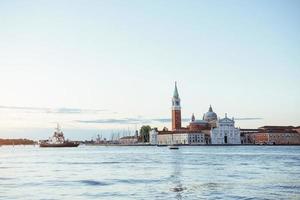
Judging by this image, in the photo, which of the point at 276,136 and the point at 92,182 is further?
the point at 276,136

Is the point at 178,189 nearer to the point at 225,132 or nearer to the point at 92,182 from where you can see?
the point at 92,182

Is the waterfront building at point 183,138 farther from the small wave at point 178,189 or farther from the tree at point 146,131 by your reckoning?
the small wave at point 178,189

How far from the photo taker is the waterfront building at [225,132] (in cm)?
16938

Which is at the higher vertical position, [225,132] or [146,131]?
[146,131]

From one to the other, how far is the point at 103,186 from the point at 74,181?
3.37m

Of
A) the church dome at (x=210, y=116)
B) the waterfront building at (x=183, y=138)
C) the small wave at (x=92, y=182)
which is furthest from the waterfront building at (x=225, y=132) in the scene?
the small wave at (x=92, y=182)

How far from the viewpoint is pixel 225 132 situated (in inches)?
6683

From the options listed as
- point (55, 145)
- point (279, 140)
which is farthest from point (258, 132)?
point (55, 145)

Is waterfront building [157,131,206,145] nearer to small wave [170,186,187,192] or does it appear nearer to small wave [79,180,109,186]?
small wave [79,180,109,186]

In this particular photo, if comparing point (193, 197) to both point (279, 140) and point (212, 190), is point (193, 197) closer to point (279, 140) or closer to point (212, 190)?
point (212, 190)

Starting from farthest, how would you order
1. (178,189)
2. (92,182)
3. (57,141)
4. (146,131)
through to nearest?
(146,131) → (57,141) → (92,182) → (178,189)

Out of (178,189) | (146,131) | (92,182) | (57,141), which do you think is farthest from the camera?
(146,131)

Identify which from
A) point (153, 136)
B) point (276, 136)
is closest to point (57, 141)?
point (153, 136)

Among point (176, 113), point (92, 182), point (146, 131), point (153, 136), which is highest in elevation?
point (176, 113)
